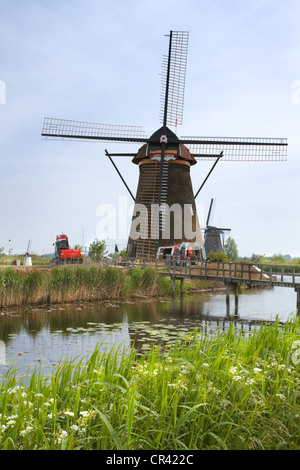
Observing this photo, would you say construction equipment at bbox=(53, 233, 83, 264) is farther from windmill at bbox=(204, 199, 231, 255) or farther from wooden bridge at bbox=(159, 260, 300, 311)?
windmill at bbox=(204, 199, 231, 255)

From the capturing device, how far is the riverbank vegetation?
1355 centimetres

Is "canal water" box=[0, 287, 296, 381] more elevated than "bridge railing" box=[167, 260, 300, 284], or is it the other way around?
"bridge railing" box=[167, 260, 300, 284]

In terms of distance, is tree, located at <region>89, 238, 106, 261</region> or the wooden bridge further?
tree, located at <region>89, 238, 106, 261</region>

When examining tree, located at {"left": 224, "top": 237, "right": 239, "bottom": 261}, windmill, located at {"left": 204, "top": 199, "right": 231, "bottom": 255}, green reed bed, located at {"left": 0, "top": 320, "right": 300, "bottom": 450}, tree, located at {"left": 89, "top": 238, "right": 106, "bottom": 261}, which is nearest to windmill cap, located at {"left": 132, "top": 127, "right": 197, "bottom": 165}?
tree, located at {"left": 89, "top": 238, "right": 106, "bottom": 261}

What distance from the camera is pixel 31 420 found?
10.2 ft

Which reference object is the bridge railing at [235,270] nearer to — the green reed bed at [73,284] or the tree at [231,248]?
the green reed bed at [73,284]

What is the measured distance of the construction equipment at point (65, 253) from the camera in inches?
885

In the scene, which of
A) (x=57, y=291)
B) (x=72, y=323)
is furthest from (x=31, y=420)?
(x=57, y=291)

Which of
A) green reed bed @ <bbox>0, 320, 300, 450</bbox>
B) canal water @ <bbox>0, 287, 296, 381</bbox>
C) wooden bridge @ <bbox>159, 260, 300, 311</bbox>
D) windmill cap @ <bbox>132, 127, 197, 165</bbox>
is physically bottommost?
canal water @ <bbox>0, 287, 296, 381</bbox>

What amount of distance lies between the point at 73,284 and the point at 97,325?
3989mm

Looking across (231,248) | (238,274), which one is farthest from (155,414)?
(231,248)

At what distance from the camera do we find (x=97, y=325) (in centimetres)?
1109

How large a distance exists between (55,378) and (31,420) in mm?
580

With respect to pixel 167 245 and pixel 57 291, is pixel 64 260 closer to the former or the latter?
pixel 167 245
